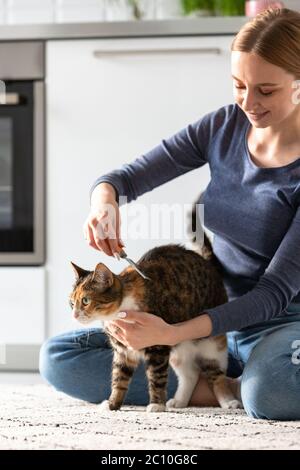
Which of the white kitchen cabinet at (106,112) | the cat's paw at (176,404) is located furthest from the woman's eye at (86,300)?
the white kitchen cabinet at (106,112)

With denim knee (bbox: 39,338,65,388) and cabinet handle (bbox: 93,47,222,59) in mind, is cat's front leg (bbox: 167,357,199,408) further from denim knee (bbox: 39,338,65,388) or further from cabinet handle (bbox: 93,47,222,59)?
cabinet handle (bbox: 93,47,222,59)

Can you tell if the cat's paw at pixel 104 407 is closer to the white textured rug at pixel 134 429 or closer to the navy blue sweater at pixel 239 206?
the white textured rug at pixel 134 429

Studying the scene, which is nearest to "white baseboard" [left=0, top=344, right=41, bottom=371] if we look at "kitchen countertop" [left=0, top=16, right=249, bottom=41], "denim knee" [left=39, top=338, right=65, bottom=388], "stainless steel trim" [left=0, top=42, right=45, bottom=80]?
"denim knee" [left=39, top=338, right=65, bottom=388]

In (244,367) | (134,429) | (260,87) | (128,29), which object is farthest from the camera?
(128,29)

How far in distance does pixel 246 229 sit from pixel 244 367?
28 cm

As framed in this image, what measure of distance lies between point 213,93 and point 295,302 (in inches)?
39.6

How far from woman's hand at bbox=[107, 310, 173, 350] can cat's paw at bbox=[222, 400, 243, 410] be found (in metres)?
0.32

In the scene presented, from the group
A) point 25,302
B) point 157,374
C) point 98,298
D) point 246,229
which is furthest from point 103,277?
point 25,302

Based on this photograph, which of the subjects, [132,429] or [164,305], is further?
[164,305]

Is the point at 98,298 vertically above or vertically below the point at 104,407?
above

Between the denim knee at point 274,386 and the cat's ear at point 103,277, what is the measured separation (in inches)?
12.8

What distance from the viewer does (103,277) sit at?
173 centimetres

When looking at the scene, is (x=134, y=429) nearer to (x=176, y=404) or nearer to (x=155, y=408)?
(x=155, y=408)

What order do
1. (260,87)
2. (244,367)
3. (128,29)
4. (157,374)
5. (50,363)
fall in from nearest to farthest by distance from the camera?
(260,87)
(157,374)
(244,367)
(50,363)
(128,29)
